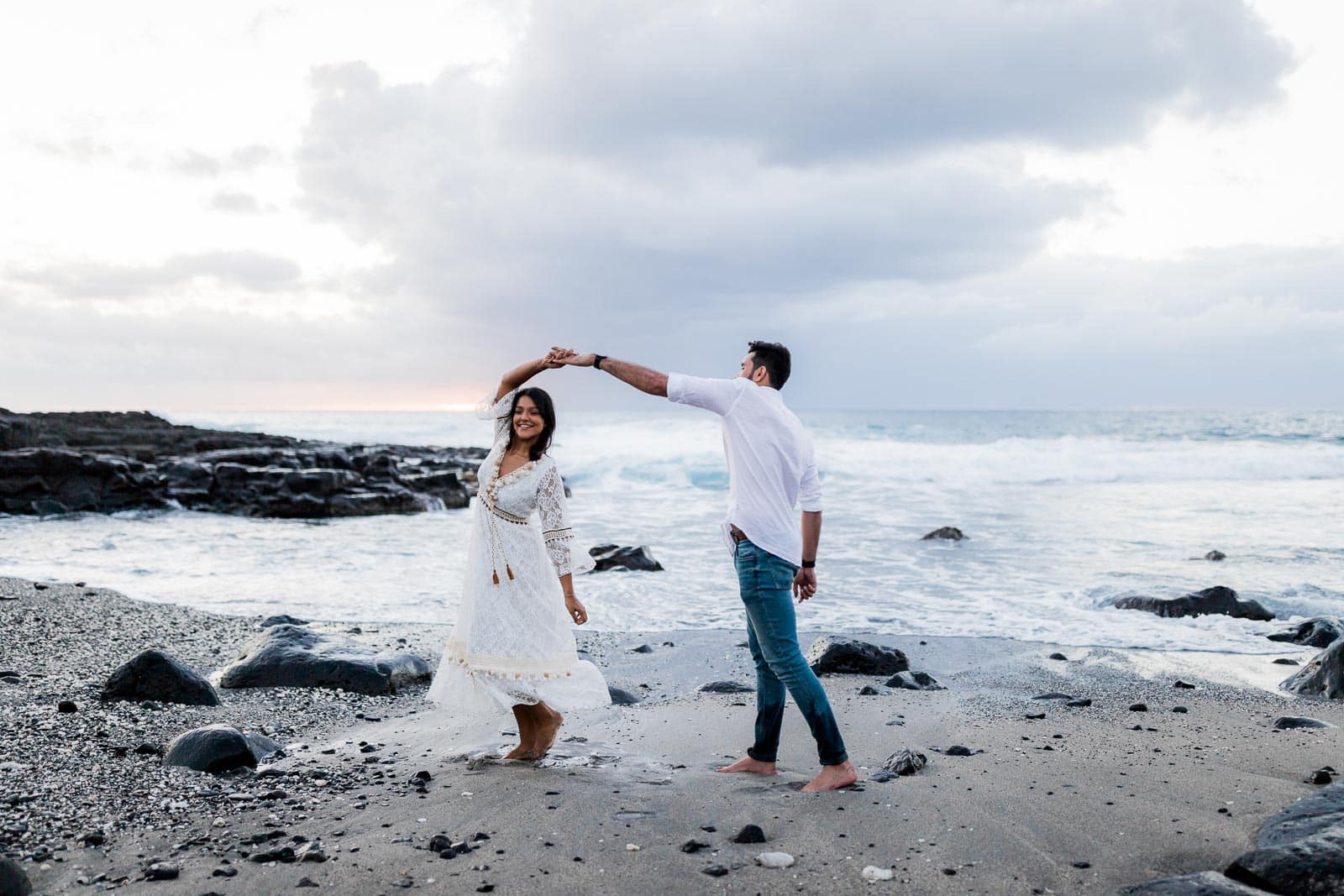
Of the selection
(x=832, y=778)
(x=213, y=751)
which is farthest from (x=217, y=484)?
(x=832, y=778)

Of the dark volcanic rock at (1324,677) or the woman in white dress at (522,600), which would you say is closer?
the woman in white dress at (522,600)

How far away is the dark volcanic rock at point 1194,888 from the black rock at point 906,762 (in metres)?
1.49

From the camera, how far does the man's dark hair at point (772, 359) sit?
479cm

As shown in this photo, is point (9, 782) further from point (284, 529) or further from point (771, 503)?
point (284, 529)

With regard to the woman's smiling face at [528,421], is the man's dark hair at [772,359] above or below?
above

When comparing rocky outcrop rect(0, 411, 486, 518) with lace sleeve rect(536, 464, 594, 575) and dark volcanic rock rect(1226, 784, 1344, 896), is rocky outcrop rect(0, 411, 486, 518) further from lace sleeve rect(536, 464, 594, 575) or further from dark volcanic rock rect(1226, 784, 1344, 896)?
dark volcanic rock rect(1226, 784, 1344, 896)

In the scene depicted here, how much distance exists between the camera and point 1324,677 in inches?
258

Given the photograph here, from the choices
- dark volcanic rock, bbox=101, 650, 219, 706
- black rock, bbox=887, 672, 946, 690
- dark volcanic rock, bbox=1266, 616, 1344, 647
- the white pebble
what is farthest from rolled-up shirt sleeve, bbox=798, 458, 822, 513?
dark volcanic rock, bbox=1266, 616, 1344, 647

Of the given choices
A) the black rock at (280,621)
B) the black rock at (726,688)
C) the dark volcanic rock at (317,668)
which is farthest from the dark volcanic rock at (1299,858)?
the black rock at (280,621)

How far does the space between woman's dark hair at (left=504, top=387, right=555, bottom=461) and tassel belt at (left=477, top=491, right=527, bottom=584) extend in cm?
34

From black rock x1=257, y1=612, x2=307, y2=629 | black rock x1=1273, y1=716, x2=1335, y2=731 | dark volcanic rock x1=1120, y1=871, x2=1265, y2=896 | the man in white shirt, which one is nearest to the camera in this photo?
dark volcanic rock x1=1120, y1=871, x2=1265, y2=896

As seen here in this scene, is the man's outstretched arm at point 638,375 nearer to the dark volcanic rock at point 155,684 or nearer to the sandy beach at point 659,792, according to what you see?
the sandy beach at point 659,792

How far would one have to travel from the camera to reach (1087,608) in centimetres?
1021

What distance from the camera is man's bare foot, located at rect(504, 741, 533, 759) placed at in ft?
16.7
